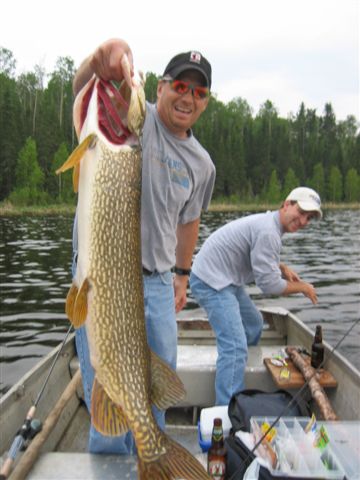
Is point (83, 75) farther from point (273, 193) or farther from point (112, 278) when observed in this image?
point (273, 193)

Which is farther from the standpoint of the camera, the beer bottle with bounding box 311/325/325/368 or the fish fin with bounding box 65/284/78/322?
the beer bottle with bounding box 311/325/325/368

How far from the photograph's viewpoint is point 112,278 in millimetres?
2424

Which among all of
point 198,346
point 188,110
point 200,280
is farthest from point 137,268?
point 198,346

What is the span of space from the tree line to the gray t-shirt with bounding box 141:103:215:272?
45.9 m

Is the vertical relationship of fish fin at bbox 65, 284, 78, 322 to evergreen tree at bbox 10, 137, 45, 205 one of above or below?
below

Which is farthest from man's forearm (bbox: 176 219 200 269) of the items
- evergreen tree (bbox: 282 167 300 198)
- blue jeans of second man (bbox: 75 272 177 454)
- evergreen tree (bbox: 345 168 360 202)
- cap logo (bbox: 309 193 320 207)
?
evergreen tree (bbox: 345 168 360 202)

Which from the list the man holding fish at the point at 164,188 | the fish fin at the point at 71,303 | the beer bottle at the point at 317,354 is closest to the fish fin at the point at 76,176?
the man holding fish at the point at 164,188

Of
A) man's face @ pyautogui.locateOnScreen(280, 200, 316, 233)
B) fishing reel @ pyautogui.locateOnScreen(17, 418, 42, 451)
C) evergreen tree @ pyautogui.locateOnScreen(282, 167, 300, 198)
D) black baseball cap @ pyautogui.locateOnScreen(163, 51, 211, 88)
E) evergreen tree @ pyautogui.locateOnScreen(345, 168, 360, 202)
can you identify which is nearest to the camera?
black baseball cap @ pyautogui.locateOnScreen(163, 51, 211, 88)

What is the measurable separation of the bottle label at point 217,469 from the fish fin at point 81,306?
4.39ft

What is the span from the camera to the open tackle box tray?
2703 mm

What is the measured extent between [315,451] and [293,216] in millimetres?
2540

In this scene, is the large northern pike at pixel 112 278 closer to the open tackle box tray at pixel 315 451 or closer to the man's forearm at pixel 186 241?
the open tackle box tray at pixel 315 451

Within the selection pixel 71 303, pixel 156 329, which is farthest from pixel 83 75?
pixel 156 329

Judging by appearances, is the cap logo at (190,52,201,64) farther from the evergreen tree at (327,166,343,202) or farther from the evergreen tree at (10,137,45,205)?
the evergreen tree at (327,166,343,202)
